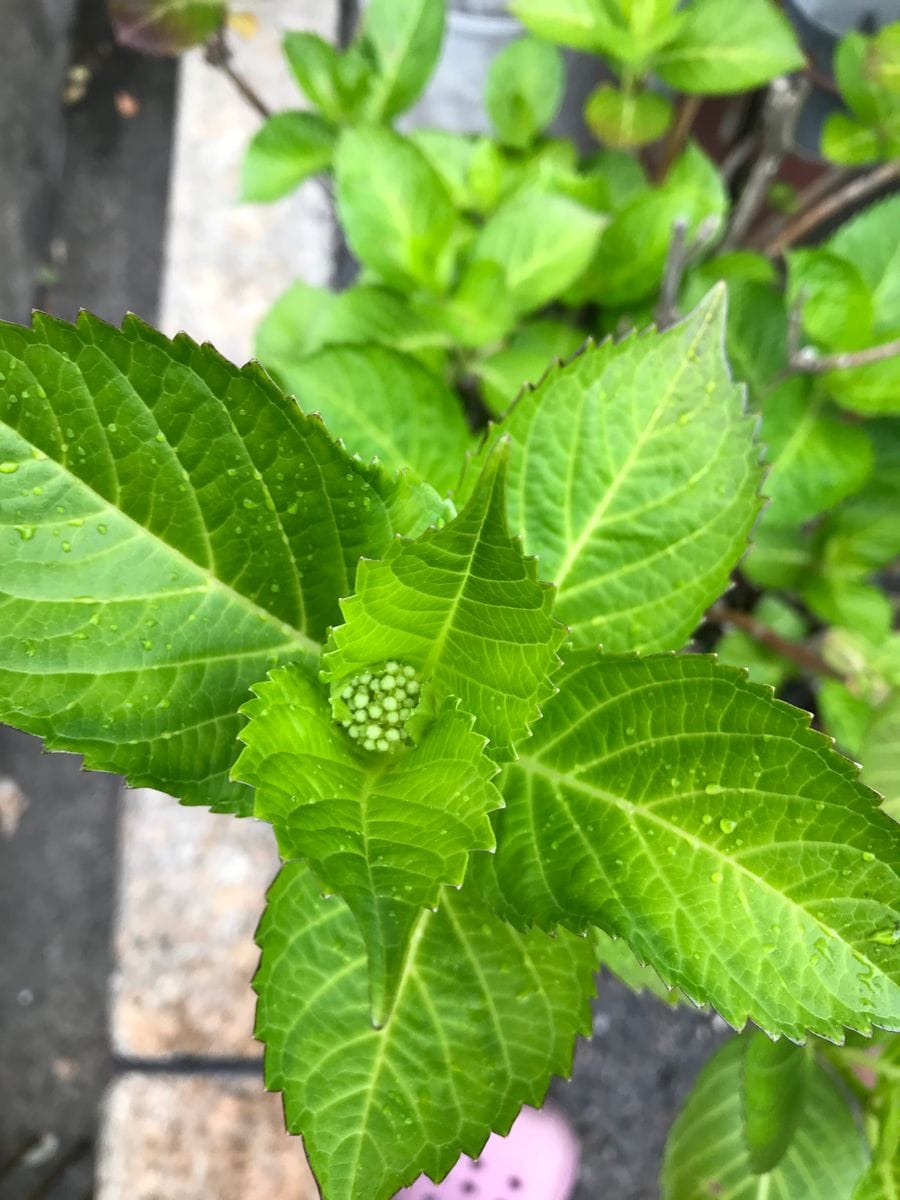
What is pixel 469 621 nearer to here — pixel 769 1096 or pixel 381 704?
pixel 381 704

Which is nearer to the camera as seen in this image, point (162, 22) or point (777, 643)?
point (162, 22)

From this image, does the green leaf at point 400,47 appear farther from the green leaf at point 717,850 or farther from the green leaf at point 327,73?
the green leaf at point 717,850

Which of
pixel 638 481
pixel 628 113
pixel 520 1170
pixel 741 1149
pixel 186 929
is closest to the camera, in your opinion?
pixel 638 481

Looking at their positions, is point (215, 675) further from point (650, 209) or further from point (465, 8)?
point (465, 8)

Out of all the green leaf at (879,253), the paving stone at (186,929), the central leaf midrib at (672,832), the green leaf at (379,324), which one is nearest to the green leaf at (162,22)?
the green leaf at (379,324)

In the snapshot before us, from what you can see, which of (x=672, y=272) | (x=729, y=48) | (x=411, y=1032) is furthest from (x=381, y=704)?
(x=729, y=48)
